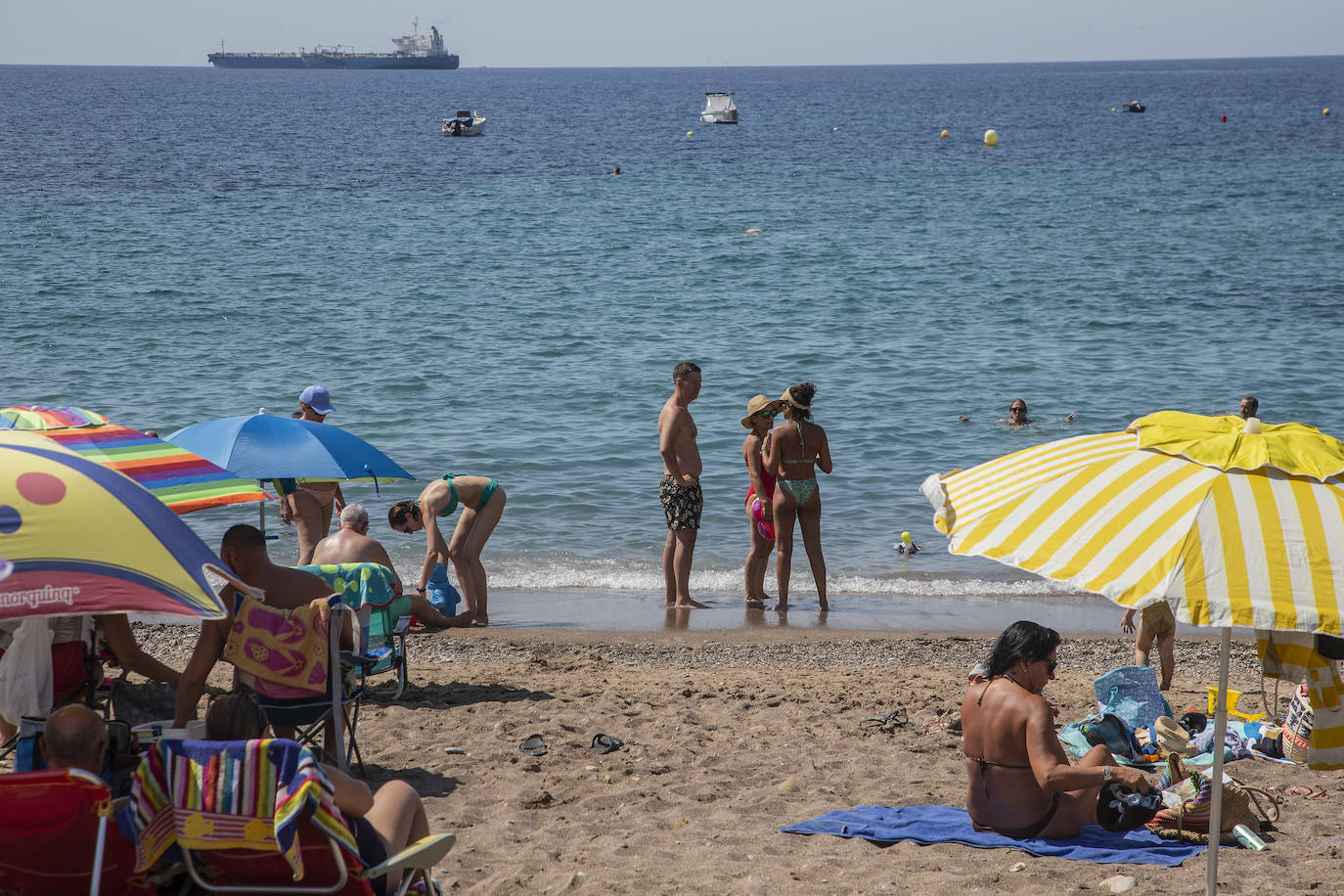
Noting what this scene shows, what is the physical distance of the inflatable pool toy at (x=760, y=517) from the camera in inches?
342

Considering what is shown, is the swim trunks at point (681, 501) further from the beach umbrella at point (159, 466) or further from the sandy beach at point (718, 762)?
the beach umbrella at point (159, 466)

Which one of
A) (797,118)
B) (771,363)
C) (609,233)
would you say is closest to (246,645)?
(771,363)

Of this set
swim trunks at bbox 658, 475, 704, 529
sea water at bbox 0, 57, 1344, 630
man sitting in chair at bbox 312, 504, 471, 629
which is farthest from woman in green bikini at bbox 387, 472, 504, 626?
swim trunks at bbox 658, 475, 704, 529

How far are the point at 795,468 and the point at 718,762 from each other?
10.6 ft

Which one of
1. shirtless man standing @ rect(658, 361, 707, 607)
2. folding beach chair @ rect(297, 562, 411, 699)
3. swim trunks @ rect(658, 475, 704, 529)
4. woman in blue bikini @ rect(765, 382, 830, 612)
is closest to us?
folding beach chair @ rect(297, 562, 411, 699)

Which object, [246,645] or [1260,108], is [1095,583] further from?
[1260,108]

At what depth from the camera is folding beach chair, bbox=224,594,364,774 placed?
4.77 meters

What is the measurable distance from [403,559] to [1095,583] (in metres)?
8.00

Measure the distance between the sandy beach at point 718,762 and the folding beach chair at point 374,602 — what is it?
0.41m

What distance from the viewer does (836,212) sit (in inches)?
1396

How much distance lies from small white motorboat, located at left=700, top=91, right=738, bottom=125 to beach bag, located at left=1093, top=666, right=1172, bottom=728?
75.4 meters

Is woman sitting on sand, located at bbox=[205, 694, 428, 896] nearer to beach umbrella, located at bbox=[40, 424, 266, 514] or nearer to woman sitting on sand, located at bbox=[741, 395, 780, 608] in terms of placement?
beach umbrella, located at bbox=[40, 424, 266, 514]

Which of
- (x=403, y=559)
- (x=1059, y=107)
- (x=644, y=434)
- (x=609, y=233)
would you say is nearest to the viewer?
(x=403, y=559)

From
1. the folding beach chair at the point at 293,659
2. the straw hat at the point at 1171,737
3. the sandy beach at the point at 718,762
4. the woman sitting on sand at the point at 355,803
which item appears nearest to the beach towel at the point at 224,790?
the woman sitting on sand at the point at 355,803
